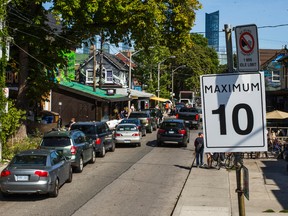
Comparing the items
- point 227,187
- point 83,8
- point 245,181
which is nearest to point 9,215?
point 227,187

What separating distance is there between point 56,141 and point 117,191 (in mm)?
4466

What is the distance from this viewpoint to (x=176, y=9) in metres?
26.2

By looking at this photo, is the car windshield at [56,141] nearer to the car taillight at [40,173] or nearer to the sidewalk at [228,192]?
the car taillight at [40,173]

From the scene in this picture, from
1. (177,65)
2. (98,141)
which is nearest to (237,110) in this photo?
(98,141)

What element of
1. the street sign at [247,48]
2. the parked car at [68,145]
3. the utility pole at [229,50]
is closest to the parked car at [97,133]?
the parked car at [68,145]

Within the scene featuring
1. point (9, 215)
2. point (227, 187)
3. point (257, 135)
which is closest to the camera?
point (257, 135)

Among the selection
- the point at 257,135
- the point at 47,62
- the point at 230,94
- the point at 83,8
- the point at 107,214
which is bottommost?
the point at 107,214

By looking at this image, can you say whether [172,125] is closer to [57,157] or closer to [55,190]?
[57,157]

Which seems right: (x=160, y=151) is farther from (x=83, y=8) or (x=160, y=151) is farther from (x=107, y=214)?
(x=107, y=214)

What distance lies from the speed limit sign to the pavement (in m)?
7.54

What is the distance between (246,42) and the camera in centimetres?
478

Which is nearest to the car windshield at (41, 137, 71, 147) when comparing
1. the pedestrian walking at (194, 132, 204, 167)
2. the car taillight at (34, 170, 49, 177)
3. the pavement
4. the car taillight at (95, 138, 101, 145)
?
the pavement

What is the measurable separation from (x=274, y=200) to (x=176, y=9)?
15.0 meters

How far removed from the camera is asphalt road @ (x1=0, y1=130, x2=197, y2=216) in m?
12.7
